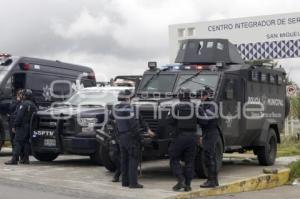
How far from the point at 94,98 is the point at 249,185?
4.52 meters

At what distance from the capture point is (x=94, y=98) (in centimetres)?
1398

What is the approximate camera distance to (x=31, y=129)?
13.3 metres

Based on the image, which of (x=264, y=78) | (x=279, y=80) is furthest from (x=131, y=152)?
(x=279, y=80)

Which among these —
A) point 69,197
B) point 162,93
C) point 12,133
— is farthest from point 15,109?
point 69,197

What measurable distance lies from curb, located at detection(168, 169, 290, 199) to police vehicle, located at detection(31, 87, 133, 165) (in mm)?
3136

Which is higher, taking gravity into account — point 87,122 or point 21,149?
point 87,122

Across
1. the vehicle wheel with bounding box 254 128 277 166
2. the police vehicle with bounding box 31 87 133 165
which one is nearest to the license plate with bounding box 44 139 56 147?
the police vehicle with bounding box 31 87 133 165

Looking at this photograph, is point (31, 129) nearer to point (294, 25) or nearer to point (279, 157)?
point (279, 157)

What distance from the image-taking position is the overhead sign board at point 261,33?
1304 inches

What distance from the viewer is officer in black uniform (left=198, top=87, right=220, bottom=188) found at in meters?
10.2

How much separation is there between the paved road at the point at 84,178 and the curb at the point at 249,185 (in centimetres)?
38

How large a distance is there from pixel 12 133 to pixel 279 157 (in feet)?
24.0

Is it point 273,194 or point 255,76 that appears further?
point 255,76

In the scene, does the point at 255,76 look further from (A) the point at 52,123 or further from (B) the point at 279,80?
(A) the point at 52,123
